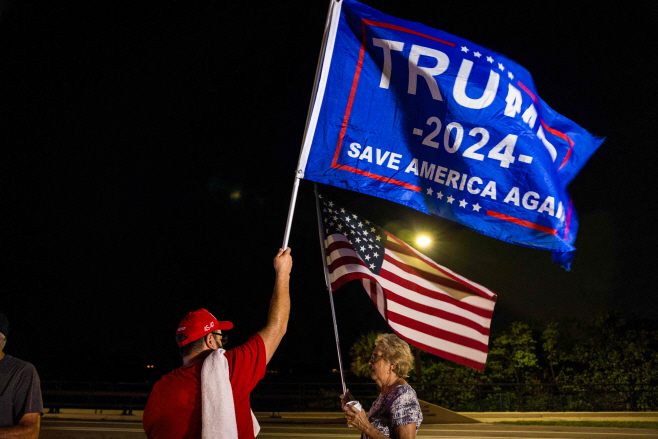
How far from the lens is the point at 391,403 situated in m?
3.92

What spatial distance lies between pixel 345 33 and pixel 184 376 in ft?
12.0

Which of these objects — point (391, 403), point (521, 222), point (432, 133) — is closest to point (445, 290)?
point (521, 222)

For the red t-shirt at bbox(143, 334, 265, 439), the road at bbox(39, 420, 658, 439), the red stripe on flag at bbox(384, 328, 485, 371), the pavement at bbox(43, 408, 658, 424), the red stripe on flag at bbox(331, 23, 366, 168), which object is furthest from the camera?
the pavement at bbox(43, 408, 658, 424)

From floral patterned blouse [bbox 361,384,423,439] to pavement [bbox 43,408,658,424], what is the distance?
Result: 45.2 ft

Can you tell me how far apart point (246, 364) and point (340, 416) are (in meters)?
16.9

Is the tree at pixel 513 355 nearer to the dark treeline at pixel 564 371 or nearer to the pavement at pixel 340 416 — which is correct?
the dark treeline at pixel 564 371

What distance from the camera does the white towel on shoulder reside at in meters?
3.01

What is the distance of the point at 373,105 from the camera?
17.5 ft

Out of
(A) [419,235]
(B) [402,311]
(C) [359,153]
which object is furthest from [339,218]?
(A) [419,235]

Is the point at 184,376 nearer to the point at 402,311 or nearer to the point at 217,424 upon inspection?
the point at 217,424

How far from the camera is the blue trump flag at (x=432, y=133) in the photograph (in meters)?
5.19

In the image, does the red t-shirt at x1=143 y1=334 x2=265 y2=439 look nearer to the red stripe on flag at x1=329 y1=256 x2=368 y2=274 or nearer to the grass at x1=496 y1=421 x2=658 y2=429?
the red stripe on flag at x1=329 y1=256 x2=368 y2=274

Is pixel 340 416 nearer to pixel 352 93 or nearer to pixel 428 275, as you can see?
pixel 428 275

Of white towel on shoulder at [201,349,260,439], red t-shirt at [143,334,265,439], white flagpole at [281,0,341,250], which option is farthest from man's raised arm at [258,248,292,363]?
white flagpole at [281,0,341,250]
